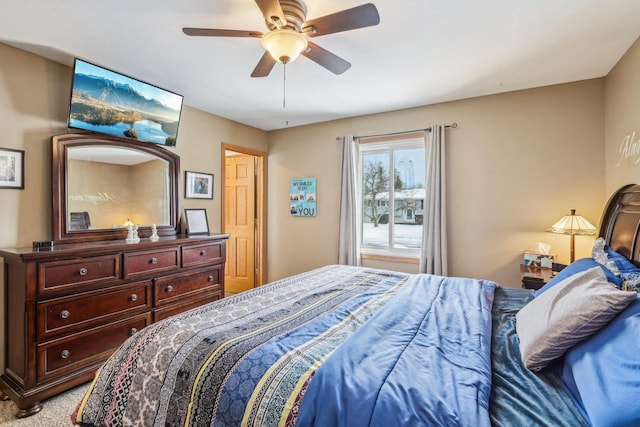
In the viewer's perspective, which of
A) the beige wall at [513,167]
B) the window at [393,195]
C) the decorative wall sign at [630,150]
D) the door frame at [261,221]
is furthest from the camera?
the door frame at [261,221]

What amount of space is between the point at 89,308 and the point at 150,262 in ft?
1.76

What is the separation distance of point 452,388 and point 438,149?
3020mm

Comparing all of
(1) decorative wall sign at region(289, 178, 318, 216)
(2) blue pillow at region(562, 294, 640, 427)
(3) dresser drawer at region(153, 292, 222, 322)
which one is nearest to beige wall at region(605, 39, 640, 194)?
(2) blue pillow at region(562, 294, 640, 427)

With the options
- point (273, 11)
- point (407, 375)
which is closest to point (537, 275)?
point (407, 375)

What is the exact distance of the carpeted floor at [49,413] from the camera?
6.30 feet

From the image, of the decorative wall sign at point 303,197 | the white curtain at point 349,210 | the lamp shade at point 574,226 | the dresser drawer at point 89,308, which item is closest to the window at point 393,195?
the white curtain at point 349,210

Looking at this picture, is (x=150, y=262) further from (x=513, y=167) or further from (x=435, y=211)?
(x=513, y=167)

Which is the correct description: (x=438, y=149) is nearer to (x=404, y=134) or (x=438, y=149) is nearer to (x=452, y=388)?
(x=404, y=134)

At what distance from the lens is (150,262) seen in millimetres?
2680

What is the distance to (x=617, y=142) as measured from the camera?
8.43ft

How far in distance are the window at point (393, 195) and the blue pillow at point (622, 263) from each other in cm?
196

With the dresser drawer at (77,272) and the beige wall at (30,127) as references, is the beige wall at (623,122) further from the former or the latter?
the beige wall at (30,127)

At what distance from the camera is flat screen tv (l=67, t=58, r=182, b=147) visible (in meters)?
2.48

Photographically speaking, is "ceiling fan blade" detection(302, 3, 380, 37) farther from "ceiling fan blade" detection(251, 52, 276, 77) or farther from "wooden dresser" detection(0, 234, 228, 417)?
"wooden dresser" detection(0, 234, 228, 417)
